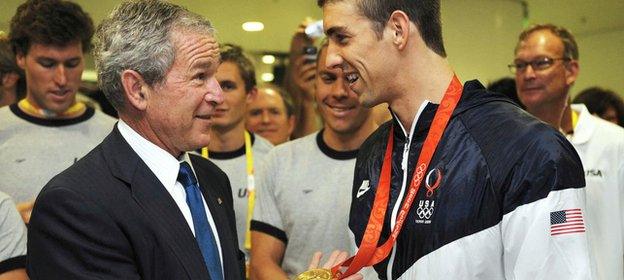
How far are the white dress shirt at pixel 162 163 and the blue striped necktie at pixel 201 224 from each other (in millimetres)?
15

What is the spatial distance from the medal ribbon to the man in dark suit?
13.0 inches

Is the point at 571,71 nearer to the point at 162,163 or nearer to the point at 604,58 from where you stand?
the point at 162,163

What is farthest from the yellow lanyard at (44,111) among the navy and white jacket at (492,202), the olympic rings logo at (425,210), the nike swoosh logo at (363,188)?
the olympic rings logo at (425,210)

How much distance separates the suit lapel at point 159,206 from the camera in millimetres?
2053

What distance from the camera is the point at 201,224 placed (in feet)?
7.20

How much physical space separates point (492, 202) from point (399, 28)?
51cm

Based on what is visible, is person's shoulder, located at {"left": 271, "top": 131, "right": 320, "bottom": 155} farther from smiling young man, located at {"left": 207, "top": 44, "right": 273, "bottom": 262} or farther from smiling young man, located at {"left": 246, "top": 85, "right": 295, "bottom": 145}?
smiling young man, located at {"left": 246, "top": 85, "right": 295, "bottom": 145}

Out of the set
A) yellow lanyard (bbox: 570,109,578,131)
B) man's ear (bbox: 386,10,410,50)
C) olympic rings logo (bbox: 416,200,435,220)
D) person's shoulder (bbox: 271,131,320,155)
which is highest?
man's ear (bbox: 386,10,410,50)

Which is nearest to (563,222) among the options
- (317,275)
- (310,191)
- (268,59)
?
(317,275)

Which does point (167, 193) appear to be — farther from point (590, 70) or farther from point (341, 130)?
point (590, 70)

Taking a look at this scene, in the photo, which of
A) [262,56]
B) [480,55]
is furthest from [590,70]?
[262,56]

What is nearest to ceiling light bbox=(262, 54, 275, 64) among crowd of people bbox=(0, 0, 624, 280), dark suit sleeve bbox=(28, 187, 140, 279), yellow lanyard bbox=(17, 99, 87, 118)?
yellow lanyard bbox=(17, 99, 87, 118)

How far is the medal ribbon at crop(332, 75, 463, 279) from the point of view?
2.16m

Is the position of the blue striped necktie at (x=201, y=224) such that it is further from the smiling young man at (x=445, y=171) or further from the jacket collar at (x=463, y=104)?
the jacket collar at (x=463, y=104)
